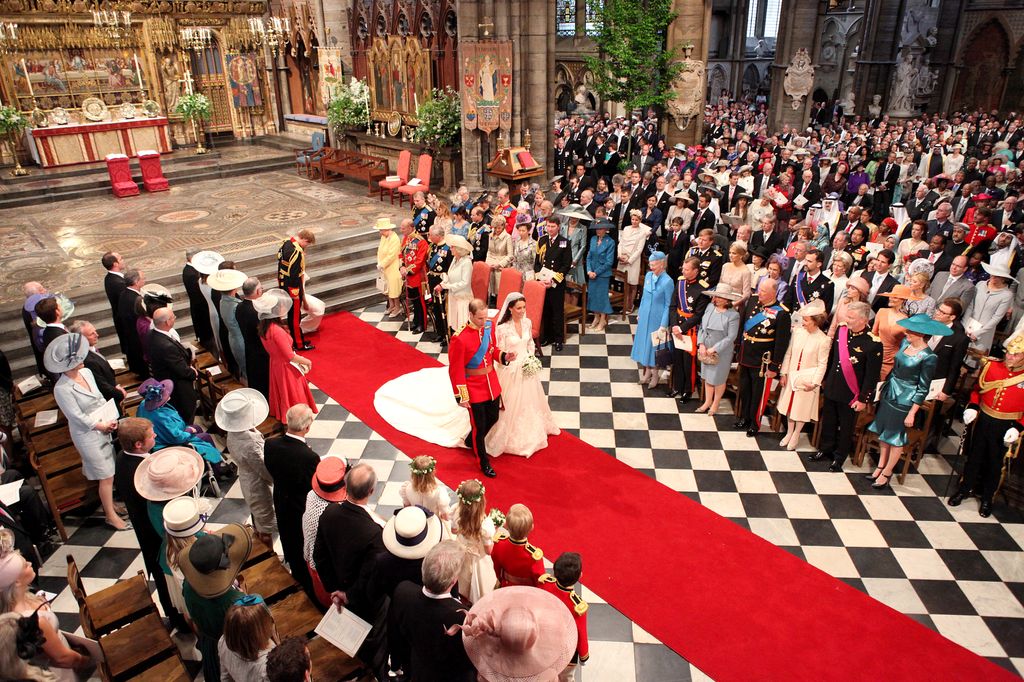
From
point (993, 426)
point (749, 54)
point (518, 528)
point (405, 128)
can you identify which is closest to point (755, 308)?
point (993, 426)

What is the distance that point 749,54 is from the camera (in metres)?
37.5

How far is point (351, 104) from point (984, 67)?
75.8ft

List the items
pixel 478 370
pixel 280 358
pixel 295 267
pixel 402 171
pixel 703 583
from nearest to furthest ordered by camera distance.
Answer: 1. pixel 703 583
2. pixel 478 370
3. pixel 280 358
4. pixel 295 267
5. pixel 402 171

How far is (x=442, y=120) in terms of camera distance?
1413 centimetres

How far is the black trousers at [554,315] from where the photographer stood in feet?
28.9

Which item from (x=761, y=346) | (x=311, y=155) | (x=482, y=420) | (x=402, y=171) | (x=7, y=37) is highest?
(x=7, y=37)

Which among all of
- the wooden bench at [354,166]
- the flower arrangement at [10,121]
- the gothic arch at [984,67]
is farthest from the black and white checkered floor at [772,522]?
the gothic arch at [984,67]

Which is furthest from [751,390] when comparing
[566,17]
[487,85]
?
[566,17]

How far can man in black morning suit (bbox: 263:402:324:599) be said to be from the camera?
439cm

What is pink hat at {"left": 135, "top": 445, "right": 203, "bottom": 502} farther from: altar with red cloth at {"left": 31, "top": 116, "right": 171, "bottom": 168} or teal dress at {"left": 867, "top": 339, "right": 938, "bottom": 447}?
altar with red cloth at {"left": 31, "top": 116, "right": 171, "bottom": 168}

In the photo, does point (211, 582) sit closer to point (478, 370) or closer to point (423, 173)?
point (478, 370)

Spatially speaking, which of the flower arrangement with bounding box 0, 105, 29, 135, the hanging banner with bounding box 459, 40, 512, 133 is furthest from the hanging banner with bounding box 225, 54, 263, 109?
the hanging banner with bounding box 459, 40, 512, 133

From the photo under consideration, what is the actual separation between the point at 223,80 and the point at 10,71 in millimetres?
5429

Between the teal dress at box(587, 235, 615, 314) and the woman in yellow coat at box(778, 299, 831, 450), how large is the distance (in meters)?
3.24
